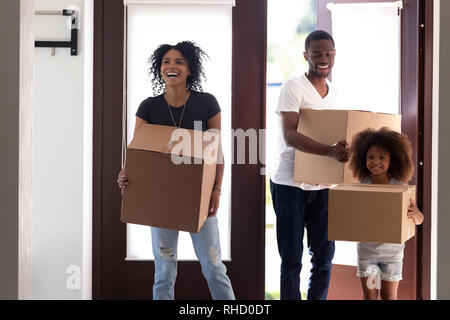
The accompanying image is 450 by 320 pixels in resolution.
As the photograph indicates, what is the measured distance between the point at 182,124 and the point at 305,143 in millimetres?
529

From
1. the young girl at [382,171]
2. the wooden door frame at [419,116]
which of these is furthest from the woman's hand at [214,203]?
the wooden door frame at [419,116]

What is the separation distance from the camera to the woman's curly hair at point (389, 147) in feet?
6.70

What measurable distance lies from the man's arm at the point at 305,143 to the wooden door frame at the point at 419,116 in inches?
22.7

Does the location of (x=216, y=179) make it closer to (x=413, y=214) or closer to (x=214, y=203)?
(x=214, y=203)

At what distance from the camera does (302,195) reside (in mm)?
2240

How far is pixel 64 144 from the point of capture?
2.48 m

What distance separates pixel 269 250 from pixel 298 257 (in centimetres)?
206

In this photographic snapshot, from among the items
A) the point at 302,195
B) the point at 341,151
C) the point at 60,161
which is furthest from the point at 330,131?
the point at 60,161

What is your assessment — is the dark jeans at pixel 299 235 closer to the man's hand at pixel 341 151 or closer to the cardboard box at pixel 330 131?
the cardboard box at pixel 330 131

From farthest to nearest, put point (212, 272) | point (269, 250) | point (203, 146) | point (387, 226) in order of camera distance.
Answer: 1. point (269, 250)
2. point (212, 272)
3. point (203, 146)
4. point (387, 226)

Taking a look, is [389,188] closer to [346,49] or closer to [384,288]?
[384,288]

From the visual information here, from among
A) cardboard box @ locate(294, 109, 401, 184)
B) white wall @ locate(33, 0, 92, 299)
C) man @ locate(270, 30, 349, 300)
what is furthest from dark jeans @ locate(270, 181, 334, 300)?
white wall @ locate(33, 0, 92, 299)

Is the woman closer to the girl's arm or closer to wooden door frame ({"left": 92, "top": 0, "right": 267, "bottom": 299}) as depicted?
wooden door frame ({"left": 92, "top": 0, "right": 267, "bottom": 299})

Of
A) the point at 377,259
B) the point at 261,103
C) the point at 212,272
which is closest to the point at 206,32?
the point at 261,103
